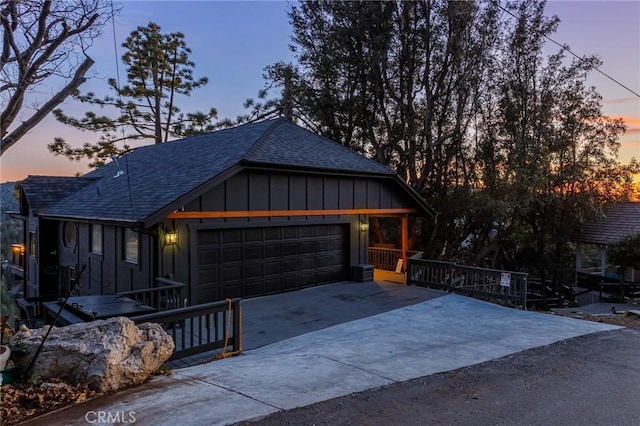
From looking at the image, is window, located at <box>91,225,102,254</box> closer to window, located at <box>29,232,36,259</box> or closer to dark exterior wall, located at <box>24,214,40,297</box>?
dark exterior wall, located at <box>24,214,40,297</box>

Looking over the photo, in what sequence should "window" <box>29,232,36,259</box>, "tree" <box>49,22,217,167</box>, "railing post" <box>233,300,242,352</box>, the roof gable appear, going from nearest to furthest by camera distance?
1. "railing post" <box>233,300,242,352</box>
2. the roof gable
3. "window" <box>29,232,36,259</box>
4. "tree" <box>49,22,217,167</box>

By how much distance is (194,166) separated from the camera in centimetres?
1171

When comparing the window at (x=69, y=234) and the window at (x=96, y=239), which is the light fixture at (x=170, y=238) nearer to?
the window at (x=96, y=239)

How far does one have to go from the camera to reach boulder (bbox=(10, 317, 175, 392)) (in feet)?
16.2

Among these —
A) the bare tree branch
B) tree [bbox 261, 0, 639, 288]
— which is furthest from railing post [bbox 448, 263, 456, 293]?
the bare tree branch

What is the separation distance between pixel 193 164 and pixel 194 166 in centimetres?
30

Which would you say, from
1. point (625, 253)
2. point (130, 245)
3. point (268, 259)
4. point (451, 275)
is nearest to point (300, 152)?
point (268, 259)

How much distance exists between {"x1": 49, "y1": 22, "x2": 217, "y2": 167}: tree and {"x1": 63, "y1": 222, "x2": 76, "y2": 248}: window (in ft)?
40.6

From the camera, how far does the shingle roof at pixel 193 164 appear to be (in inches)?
413

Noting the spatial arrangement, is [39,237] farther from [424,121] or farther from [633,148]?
[633,148]

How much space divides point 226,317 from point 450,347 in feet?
12.0

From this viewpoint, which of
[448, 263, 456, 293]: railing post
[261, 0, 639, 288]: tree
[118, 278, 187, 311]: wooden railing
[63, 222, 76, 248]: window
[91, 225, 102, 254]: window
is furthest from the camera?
[261, 0, 639, 288]: tree

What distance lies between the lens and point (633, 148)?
62.1 ft

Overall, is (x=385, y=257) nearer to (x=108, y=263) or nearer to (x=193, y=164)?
(x=193, y=164)
